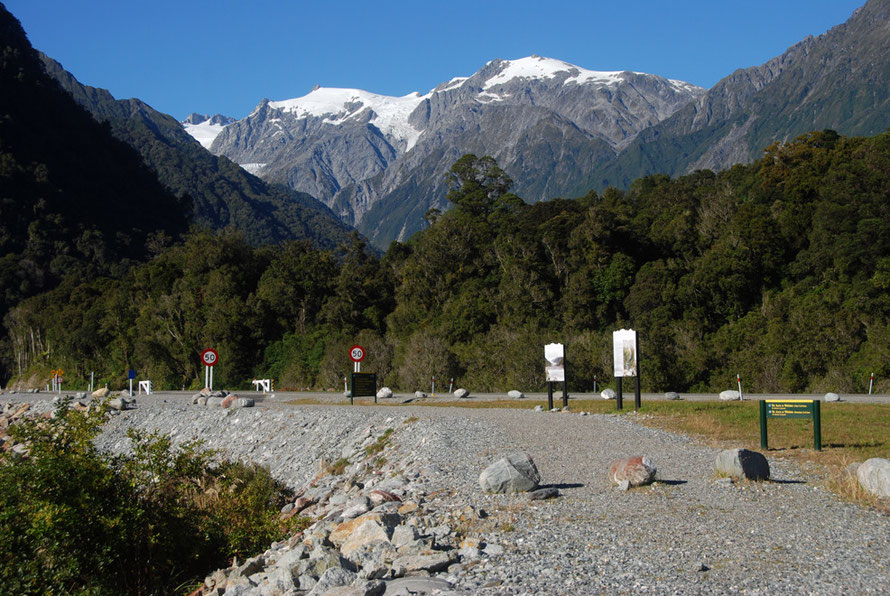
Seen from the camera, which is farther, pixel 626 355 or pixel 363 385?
pixel 363 385

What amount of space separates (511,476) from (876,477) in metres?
4.62

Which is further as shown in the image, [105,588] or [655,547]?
[105,588]

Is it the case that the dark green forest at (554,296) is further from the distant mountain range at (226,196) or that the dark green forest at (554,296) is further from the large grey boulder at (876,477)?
the distant mountain range at (226,196)

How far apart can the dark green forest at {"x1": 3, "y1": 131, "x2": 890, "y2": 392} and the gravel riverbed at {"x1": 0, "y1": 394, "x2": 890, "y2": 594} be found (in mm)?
21779

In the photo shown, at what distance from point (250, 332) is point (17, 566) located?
4484 centimetres

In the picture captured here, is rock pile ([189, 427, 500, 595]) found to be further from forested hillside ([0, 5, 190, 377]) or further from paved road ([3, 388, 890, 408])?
forested hillside ([0, 5, 190, 377])

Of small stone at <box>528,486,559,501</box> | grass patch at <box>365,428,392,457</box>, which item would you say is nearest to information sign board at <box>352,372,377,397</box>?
grass patch at <box>365,428,392,457</box>

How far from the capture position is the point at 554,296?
4544 cm

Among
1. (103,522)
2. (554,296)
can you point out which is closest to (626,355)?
(103,522)

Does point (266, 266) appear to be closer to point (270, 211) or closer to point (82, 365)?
point (82, 365)

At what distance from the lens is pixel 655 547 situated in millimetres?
7500

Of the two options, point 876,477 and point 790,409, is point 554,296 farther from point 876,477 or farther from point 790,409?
point 876,477

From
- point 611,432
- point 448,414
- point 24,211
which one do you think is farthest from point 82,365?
point 611,432

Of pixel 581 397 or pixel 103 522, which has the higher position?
pixel 581 397
